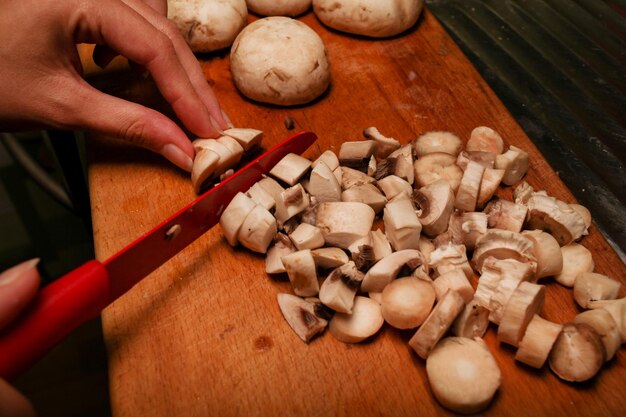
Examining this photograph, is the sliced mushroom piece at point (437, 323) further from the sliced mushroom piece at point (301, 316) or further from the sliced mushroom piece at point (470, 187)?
the sliced mushroom piece at point (470, 187)

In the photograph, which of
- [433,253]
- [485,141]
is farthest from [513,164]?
[433,253]

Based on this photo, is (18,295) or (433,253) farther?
(433,253)

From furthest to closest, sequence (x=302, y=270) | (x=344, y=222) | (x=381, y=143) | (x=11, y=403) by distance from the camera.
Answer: (x=381, y=143)
(x=344, y=222)
(x=302, y=270)
(x=11, y=403)

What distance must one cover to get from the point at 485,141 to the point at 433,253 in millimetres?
454

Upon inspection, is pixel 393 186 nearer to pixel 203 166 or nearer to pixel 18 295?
pixel 203 166

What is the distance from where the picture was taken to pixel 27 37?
4.23 ft

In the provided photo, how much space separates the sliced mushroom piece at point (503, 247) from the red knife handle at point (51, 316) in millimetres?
836

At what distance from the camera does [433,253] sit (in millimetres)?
1298

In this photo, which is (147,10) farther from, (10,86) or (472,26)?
(472,26)

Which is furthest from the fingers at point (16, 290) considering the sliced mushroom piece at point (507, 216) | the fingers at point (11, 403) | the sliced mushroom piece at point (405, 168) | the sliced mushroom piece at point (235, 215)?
the sliced mushroom piece at point (507, 216)

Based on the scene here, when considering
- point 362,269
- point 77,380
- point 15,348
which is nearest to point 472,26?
point 362,269

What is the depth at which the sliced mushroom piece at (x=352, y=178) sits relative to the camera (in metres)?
1.46

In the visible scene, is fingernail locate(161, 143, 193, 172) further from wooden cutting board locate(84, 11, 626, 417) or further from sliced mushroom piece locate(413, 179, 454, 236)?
sliced mushroom piece locate(413, 179, 454, 236)

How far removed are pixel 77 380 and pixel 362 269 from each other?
5.00 ft
